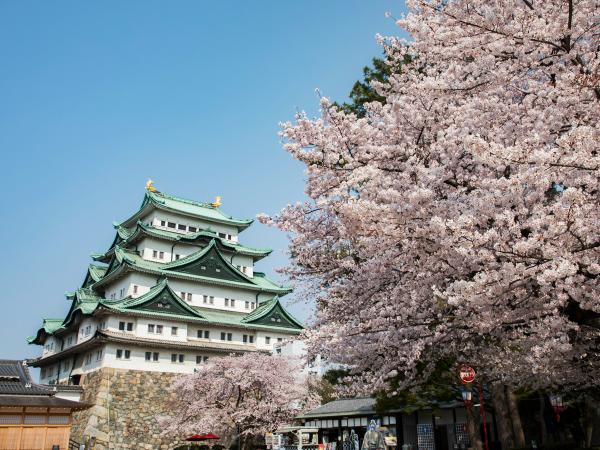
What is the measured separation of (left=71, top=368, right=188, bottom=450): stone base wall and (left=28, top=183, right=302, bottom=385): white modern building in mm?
881

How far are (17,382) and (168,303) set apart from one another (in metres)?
14.9

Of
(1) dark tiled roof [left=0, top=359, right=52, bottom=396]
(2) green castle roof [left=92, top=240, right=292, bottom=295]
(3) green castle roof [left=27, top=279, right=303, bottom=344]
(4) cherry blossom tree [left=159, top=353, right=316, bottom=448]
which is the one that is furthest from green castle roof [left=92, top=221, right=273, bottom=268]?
(1) dark tiled roof [left=0, top=359, right=52, bottom=396]

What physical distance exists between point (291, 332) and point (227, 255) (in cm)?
1034

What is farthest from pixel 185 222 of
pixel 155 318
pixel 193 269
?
pixel 155 318

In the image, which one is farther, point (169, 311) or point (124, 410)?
point (169, 311)

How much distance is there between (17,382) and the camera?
25672 mm

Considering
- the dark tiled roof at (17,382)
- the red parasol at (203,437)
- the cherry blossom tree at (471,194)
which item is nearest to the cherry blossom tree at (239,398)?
the red parasol at (203,437)

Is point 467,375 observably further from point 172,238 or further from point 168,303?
point 172,238

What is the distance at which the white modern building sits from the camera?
38.3 m

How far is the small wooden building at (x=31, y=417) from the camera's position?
23188mm

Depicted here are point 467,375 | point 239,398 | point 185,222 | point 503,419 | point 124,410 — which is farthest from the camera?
point 185,222

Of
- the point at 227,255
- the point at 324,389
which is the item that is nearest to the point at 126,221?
the point at 227,255

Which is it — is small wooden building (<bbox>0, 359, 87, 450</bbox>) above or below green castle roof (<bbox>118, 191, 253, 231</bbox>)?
below

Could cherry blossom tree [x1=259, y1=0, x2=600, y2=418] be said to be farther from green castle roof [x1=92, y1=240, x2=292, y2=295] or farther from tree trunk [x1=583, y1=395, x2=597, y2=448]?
green castle roof [x1=92, y1=240, x2=292, y2=295]
